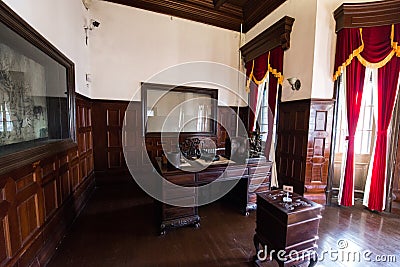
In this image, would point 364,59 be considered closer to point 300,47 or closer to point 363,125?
point 300,47

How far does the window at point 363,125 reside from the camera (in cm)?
291

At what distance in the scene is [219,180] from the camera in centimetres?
244

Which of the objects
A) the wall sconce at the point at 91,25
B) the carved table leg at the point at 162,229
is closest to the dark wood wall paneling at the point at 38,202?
the carved table leg at the point at 162,229

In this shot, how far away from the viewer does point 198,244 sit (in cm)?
203

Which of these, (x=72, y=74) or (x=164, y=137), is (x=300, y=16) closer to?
(x=164, y=137)

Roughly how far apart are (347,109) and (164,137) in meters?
3.27

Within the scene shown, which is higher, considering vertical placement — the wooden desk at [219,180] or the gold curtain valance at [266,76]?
the gold curtain valance at [266,76]

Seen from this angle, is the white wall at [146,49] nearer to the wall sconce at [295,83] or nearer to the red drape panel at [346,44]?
the wall sconce at [295,83]

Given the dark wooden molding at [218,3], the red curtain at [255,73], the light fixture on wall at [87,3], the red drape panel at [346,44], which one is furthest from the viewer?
the red curtain at [255,73]

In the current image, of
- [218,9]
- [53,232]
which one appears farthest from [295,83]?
[53,232]

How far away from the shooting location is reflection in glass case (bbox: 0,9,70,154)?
132 centimetres

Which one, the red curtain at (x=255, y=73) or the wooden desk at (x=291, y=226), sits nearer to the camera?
the wooden desk at (x=291, y=226)

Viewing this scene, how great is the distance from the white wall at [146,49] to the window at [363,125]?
7.77ft

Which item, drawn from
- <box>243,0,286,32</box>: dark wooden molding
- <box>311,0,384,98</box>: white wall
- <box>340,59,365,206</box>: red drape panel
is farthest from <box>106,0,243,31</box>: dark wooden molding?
<box>340,59,365,206</box>: red drape panel
